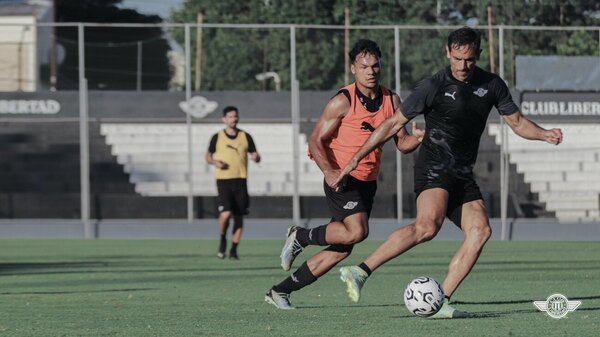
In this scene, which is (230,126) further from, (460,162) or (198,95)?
(198,95)

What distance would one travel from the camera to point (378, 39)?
29.8 metres

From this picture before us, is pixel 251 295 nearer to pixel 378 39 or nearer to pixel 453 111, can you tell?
pixel 453 111

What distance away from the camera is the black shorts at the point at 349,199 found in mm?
10414

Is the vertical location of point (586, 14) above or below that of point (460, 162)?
above

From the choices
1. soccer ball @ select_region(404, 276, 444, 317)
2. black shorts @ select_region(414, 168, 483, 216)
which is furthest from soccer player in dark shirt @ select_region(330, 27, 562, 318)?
soccer ball @ select_region(404, 276, 444, 317)

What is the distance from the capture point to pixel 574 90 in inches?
1148

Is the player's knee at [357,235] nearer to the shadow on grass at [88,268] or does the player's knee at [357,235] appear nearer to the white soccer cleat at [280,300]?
the white soccer cleat at [280,300]

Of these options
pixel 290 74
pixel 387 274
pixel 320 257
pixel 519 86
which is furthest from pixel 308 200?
pixel 320 257

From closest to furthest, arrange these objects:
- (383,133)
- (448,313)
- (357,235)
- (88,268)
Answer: (448,313), (383,133), (357,235), (88,268)

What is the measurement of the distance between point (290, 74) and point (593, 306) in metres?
20.4

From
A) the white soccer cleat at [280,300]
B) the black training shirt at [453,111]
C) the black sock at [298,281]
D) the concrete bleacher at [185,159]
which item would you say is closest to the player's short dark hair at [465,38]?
the black training shirt at [453,111]

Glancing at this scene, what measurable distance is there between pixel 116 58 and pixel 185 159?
2914 mm

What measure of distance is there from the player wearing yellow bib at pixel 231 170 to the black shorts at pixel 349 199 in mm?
8463

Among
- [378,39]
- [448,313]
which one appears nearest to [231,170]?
[448,313]
